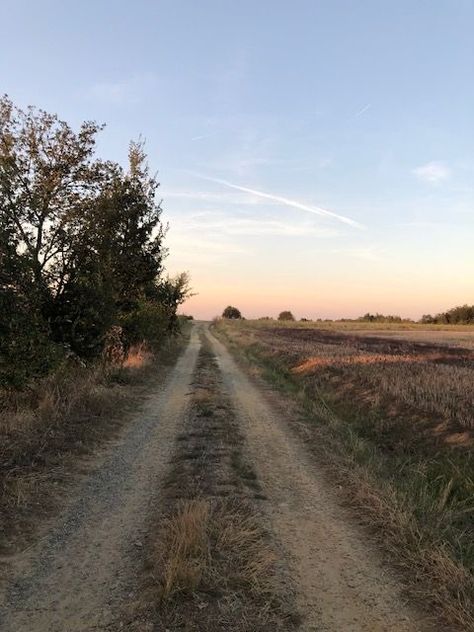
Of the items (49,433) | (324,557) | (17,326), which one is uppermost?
(17,326)

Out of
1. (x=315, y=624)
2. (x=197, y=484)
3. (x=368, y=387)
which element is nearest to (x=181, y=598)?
(x=315, y=624)

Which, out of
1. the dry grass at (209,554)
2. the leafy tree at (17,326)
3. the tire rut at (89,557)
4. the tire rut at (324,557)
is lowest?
the tire rut at (324,557)

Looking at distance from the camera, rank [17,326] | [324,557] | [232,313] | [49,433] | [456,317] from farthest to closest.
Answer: [232,313] < [456,317] < [49,433] < [17,326] < [324,557]

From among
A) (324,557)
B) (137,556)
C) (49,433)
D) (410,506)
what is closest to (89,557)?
(137,556)

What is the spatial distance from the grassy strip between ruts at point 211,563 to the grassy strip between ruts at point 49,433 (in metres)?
1.56

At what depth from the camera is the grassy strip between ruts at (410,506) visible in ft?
16.3

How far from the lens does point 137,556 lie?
18.2 ft

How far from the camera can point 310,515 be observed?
702 cm

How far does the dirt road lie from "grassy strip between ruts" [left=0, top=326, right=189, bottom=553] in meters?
0.42

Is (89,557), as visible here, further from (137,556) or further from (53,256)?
(53,256)

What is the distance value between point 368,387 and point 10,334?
10488 millimetres

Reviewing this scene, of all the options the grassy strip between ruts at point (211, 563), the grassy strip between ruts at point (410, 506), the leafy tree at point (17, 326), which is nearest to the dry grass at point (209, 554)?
the grassy strip between ruts at point (211, 563)

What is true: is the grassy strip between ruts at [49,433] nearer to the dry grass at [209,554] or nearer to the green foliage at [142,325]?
the dry grass at [209,554]

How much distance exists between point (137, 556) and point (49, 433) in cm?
532
